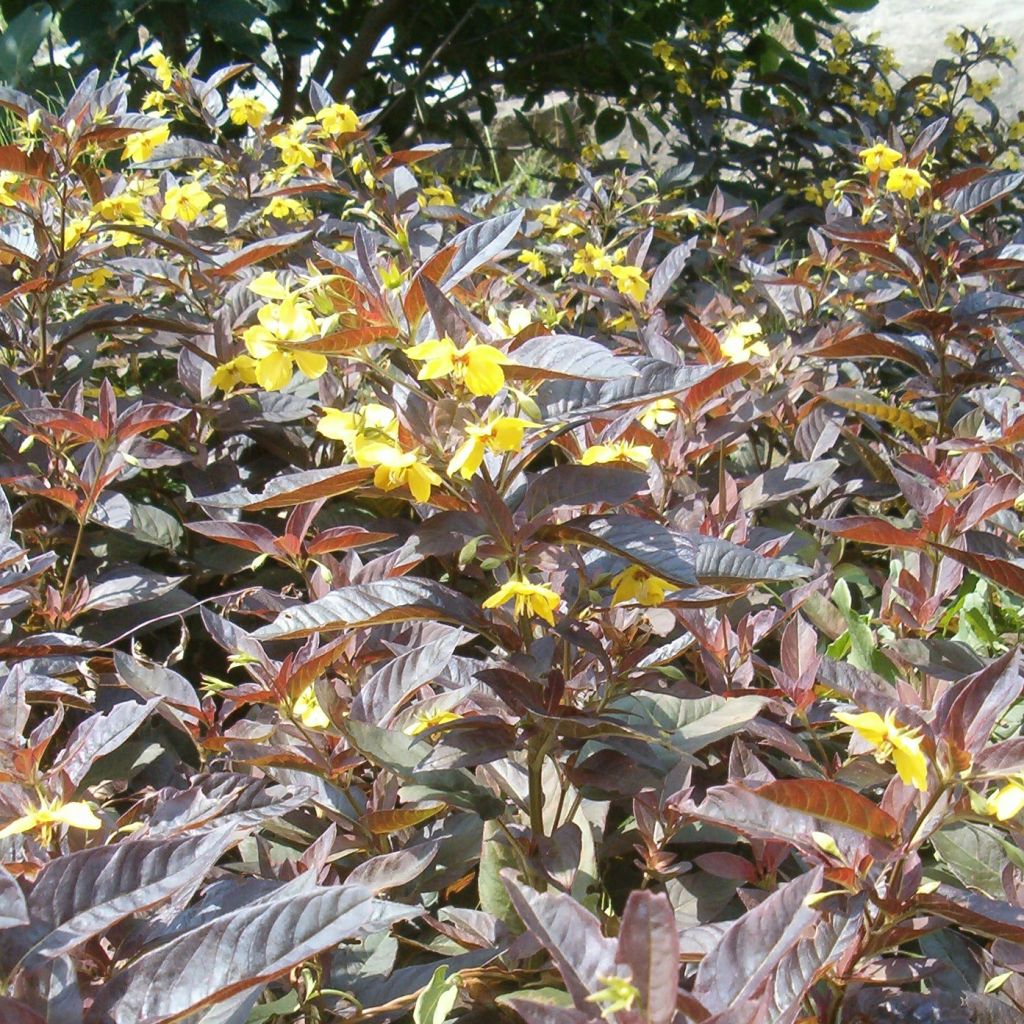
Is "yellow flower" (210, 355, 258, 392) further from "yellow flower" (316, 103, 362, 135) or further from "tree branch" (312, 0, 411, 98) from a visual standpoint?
"tree branch" (312, 0, 411, 98)

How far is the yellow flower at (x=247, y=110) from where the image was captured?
111 inches

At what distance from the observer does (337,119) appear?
245 centimetres

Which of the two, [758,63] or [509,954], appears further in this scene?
[758,63]

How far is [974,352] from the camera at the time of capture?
2.27 meters

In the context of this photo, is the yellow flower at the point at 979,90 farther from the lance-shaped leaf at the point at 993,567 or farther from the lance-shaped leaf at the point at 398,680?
the lance-shaped leaf at the point at 398,680

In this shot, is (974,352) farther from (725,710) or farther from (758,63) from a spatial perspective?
(758,63)

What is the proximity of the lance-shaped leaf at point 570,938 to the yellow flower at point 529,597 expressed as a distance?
0.32 m

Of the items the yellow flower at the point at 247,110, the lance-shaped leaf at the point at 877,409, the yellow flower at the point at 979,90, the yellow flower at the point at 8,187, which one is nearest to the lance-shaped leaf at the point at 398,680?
the lance-shaped leaf at the point at 877,409

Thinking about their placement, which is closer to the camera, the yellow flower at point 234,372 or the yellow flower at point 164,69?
the yellow flower at point 234,372

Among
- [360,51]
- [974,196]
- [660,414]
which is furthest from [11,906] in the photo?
[360,51]

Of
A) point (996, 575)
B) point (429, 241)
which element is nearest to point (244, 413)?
point (429, 241)

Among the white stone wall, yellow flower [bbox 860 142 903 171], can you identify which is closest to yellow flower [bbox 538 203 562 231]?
yellow flower [bbox 860 142 903 171]

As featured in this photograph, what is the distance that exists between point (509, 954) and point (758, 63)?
4615mm

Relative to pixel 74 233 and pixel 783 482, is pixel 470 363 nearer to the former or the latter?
pixel 783 482
